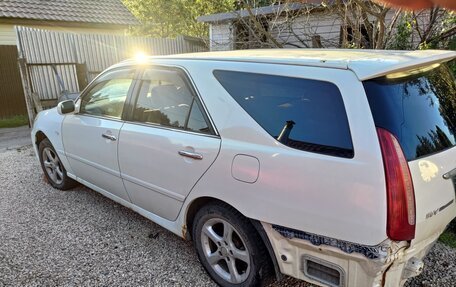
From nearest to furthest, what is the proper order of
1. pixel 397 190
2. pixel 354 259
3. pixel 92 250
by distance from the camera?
pixel 397 190
pixel 354 259
pixel 92 250

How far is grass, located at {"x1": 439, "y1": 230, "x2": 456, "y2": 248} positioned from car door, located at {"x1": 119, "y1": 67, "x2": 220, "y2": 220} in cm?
234

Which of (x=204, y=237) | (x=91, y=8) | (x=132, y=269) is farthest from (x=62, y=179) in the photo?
(x=91, y=8)

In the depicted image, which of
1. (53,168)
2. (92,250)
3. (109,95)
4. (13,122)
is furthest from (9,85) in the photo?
(92,250)

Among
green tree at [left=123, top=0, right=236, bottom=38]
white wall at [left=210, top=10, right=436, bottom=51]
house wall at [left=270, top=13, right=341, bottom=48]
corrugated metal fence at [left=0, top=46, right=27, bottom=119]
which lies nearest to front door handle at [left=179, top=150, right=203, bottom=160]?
white wall at [left=210, top=10, right=436, bottom=51]

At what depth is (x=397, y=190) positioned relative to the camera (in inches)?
72.4

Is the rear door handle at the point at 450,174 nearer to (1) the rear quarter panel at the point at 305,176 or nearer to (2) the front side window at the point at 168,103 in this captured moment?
(1) the rear quarter panel at the point at 305,176

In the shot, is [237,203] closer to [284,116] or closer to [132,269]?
[284,116]

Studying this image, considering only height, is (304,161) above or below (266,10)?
below

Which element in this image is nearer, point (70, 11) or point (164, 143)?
point (164, 143)

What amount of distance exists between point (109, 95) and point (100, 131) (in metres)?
0.45

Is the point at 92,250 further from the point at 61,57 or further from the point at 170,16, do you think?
the point at 170,16

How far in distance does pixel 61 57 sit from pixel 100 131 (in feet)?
24.7

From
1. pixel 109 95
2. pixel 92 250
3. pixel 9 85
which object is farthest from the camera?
pixel 9 85

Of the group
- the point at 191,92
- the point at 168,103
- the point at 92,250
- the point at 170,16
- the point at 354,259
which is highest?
the point at 170,16
